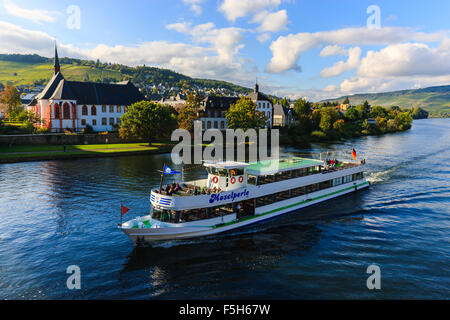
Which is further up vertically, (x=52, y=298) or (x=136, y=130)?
(x=136, y=130)

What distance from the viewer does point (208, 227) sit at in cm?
2675

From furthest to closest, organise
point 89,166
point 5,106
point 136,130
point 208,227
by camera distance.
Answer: point 5,106 < point 136,130 < point 89,166 < point 208,227

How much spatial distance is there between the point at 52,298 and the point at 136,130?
64405 mm

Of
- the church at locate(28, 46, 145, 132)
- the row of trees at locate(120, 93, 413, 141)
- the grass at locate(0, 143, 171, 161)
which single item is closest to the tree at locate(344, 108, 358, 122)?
the row of trees at locate(120, 93, 413, 141)

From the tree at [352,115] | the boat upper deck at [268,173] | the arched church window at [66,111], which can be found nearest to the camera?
the boat upper deck at [268,173]

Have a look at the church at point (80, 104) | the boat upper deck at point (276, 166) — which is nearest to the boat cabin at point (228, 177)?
the boat upper deck at point (276, 166)

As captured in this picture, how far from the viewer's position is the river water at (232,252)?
763 inches

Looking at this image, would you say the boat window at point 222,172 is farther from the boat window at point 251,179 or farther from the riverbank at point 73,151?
the riverbank at point 73,151

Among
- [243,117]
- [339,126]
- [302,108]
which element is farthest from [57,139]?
[339,126]

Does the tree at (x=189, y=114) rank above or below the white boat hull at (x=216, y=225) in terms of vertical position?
above

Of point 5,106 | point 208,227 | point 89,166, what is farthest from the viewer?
point 5,106

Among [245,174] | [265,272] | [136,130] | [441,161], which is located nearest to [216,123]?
[136,130]

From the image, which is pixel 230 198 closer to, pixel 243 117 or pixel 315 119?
pixel 243 117

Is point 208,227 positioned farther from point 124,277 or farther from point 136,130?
point 136,130
